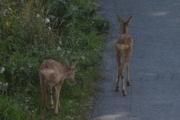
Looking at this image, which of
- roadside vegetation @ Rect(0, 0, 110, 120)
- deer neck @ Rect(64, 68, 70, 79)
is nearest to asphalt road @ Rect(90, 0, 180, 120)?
roadside vegetation @ Rect(0, 0, 110, 120)

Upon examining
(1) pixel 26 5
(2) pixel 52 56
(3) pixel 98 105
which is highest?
(1) pixel 26 5

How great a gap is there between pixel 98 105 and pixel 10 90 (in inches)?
57.7

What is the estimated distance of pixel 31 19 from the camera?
11.8m

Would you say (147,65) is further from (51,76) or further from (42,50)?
(51,76)

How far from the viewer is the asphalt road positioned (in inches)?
409

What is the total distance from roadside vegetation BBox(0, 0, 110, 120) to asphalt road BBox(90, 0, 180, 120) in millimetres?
301

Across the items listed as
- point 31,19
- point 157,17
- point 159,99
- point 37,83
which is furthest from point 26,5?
point 157,17

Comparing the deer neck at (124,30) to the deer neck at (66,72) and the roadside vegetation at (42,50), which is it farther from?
the deer neck at (66,72)

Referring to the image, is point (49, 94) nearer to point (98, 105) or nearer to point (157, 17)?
point (98, 105)

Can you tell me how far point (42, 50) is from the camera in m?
11.3

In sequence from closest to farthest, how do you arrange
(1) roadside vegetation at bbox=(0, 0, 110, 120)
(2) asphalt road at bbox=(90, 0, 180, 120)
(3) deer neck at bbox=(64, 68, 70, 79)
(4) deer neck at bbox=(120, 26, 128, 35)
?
(1) roadside vegetation at bbox=(0, 0, 110, 120)
(3) deer neck at bbox=(64, 68, 70, 79)
(2) asphalt road at bbox=(90, 0, 180, 120)
(4) deer neck at bbox=(120, 26, 128, 35)

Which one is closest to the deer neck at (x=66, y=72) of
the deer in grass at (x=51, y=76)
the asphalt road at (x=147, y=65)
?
the deer in grass at (x=51, y=76)

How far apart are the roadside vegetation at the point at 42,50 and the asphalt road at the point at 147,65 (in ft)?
0.99

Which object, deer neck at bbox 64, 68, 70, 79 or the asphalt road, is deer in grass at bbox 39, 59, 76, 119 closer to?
deer neck at bbox 64, 68, 70, 79
